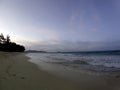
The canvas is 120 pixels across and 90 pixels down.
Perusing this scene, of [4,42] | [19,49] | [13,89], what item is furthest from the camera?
[19,49]

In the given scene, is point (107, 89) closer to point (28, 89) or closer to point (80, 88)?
point (80, 88)

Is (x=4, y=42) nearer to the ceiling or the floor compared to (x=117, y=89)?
nearer to the ceiling

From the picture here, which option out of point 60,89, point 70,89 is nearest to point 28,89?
point 60,89

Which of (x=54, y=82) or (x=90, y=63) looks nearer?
(x=54, y=82)

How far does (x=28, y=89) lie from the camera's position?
4.73 m

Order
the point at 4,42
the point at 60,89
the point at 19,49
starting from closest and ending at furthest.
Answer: the point at 60,89
the point at 4,42
the point at 19,49

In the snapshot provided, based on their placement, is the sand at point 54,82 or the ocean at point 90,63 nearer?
the sand at point 54,82

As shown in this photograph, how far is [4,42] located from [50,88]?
232 ft

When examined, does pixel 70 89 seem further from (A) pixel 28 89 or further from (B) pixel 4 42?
(B) pixel 4 42

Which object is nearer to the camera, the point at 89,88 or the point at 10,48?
the point at 89,88

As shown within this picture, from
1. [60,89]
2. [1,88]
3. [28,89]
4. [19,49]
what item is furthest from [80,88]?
[19,49]

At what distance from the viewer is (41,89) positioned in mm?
4824

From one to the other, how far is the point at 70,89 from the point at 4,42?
71.0 m

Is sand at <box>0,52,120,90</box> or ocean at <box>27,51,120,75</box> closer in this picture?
sand at <box>0,52,120,90</box>
